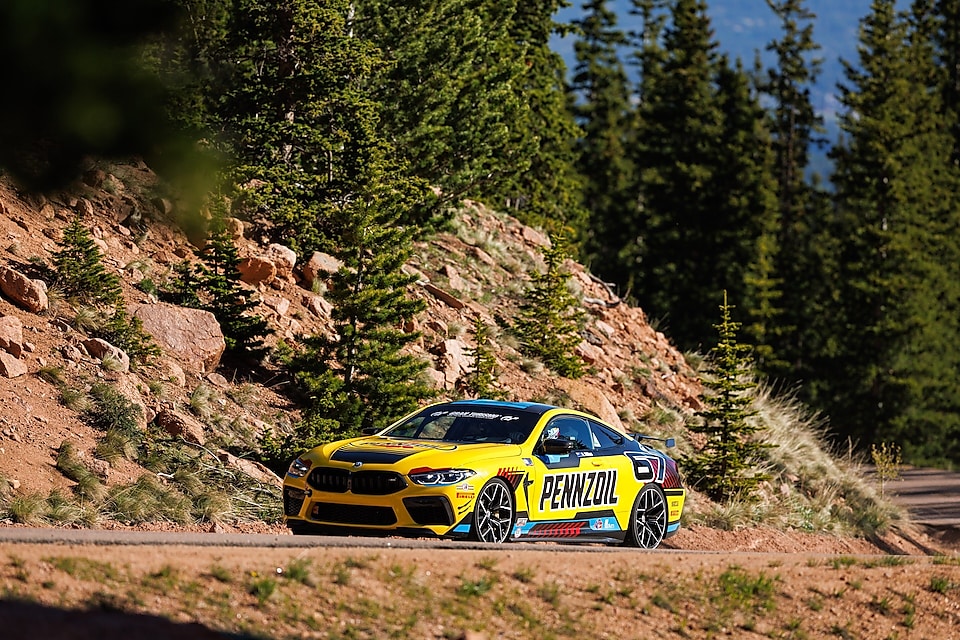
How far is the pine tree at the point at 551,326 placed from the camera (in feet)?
91.5

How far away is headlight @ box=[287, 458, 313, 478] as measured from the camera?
13.6 m

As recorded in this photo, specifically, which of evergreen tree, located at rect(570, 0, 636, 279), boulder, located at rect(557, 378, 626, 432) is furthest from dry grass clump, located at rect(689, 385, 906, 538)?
evergreen tree, located at rect(570, 0, 636, 279)

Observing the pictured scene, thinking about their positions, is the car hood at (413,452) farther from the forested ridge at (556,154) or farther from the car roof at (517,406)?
the forested ridge at (556,154)

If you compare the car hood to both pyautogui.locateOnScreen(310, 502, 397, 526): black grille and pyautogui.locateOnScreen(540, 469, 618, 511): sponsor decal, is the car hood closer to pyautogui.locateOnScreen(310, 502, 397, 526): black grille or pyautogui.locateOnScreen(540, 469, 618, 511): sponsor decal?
pyautogui.locateOnScreen(310, 502, 397, 526): black grille

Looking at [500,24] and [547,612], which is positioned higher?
[500,24]

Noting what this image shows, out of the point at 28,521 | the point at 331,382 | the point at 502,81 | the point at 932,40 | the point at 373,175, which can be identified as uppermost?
the point at 932,40

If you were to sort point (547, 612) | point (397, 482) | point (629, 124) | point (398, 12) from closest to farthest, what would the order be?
point (547, 612) < point (397, 482) < point (398, 12) < point (629, 124)

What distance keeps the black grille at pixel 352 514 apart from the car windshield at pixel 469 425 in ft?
5.06

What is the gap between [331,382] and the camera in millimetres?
20000

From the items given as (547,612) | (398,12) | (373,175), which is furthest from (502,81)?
(547,612)

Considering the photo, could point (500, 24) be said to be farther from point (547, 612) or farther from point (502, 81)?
point (547, 612)

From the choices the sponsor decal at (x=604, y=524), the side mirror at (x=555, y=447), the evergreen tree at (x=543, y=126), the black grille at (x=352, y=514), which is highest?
the evergreen tree at (x=543, y=126)

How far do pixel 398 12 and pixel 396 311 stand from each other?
10.9 meters

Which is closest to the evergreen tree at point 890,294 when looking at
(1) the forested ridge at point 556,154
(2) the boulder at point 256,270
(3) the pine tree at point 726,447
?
(1) the forested ridge at point 556,154
